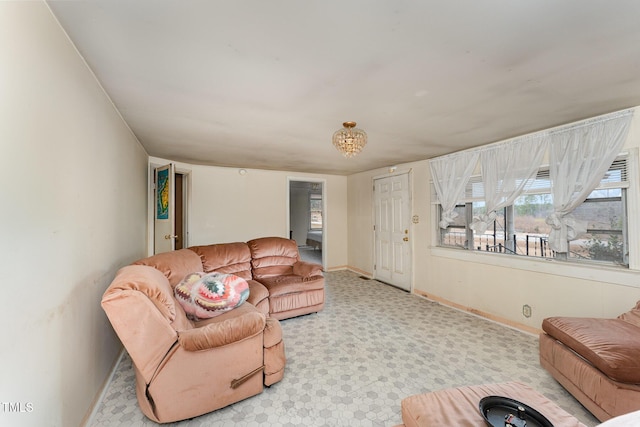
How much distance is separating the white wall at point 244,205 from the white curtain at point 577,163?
12.7 feet

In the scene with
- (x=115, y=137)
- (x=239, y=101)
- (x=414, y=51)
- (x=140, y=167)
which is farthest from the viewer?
(x=140, y=167)

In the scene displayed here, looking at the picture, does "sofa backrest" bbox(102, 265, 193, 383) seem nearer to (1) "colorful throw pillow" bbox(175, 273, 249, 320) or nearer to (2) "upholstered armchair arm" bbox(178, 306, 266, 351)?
(2) "upholstered armchair arm" bbox(178, 306, 266, 351)

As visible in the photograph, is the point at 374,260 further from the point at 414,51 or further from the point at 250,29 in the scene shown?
the point at 250,29

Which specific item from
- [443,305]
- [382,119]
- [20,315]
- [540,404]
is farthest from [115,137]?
[443,305]

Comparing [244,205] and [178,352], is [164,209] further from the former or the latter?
[178,352]

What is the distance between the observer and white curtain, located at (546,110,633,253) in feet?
7.46

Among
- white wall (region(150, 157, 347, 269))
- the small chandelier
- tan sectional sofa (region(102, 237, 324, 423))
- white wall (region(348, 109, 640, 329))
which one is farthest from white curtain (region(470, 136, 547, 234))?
white wall (region(150, 157, 347, 269))

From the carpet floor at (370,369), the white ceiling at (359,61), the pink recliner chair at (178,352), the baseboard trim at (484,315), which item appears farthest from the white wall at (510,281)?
the pink recliner chair at (178,352)

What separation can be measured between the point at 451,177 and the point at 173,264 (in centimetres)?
370

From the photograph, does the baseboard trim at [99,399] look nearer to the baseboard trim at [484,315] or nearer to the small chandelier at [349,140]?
the small chandelier at [349,140]

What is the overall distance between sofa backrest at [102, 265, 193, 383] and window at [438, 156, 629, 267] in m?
3.65

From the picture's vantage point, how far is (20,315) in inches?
38.9

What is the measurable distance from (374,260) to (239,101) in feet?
13.4

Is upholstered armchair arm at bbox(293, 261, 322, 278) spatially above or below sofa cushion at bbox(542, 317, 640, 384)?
above
